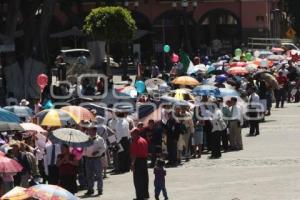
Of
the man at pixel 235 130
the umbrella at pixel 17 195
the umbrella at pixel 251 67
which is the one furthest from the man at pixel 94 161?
the umbrella at pixel 251 67

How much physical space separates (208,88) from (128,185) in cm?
757

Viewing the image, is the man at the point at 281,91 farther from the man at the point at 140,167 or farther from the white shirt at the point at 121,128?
the man at the point at 140,167

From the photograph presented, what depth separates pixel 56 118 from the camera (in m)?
20.8

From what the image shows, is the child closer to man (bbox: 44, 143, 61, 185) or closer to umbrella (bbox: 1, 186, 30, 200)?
man (bbox: 44, 143, 61, 185)

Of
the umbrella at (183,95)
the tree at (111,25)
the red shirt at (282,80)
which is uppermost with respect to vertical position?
the tree at (111,25)

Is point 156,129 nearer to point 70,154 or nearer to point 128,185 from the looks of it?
point 128,185

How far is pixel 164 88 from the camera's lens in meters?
31.4

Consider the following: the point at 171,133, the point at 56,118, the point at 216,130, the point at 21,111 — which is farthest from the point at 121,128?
the point at 216,130

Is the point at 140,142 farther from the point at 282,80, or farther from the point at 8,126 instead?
the point at 282,80

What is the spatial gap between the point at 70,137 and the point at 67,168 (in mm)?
699

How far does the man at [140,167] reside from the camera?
61.9ft

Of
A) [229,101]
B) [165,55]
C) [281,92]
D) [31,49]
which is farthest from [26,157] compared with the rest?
[165,55]

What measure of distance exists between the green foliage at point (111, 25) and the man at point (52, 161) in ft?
59.5

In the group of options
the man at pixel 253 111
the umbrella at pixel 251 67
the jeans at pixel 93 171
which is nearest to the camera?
the jeans at pixel 93 171
